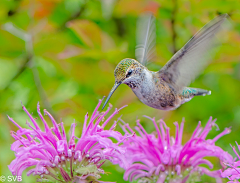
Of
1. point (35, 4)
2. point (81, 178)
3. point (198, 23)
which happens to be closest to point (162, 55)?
point (198, 23)

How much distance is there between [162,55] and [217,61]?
0.25 metres

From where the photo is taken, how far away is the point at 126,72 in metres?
1.17

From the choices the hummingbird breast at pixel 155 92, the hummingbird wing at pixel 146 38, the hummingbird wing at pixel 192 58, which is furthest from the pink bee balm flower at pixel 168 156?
the hummingbird wing at pixel 146 38

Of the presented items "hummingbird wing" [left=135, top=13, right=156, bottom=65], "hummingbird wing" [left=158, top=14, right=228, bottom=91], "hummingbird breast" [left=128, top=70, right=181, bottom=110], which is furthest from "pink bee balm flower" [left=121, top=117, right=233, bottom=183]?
"hummingbird wing" [left=135, top=13, right=156, bottom=65]

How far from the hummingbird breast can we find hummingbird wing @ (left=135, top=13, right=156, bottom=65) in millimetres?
165

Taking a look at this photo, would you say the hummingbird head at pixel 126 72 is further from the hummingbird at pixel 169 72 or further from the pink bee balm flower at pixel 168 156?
the pink bee balm flower at pixel 168 156

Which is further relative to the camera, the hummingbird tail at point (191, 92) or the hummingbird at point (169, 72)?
the hummingbird tail at point (191, 92)

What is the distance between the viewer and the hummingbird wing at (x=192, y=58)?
44.3 inches

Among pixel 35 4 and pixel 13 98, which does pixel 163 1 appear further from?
pixel 13 98

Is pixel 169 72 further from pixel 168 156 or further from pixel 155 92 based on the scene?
pixel 168 156

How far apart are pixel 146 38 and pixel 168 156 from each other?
0.53m

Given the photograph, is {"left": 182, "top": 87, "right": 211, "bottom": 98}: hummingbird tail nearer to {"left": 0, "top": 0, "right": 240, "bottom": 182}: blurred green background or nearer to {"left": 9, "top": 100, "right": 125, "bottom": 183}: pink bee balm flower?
{"left": 0, "top": 0, "right": 240, "bottom": 182}: blurred green background

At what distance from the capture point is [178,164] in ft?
4.42

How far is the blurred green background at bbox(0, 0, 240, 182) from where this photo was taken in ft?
4.84
